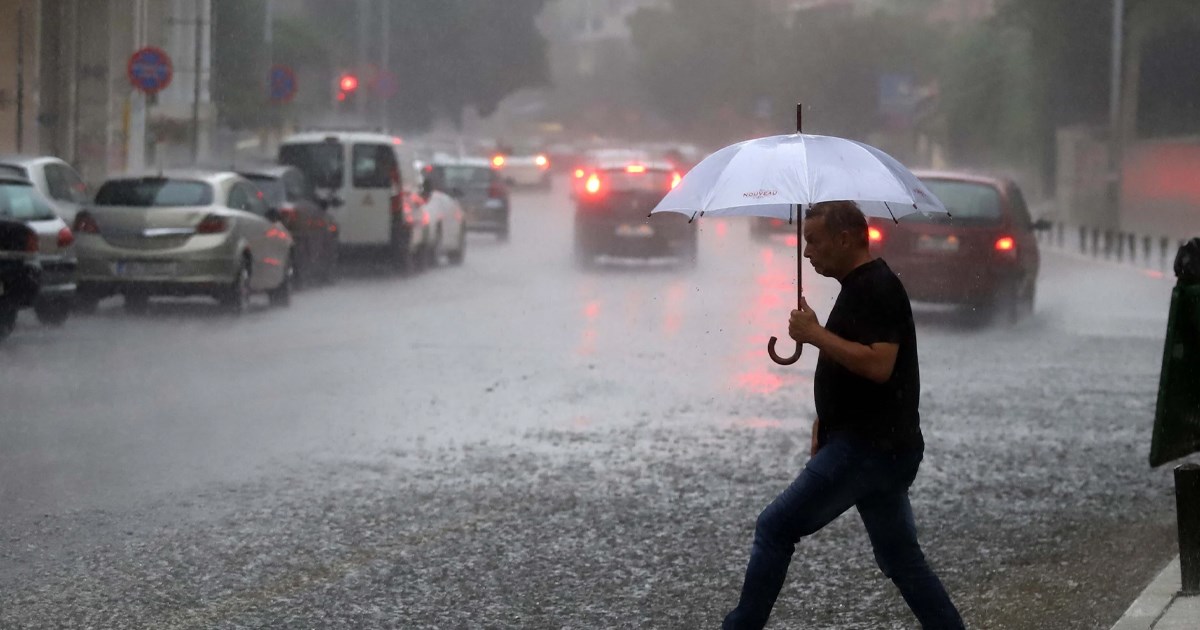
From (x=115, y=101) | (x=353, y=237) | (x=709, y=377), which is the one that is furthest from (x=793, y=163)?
(x=115, y=101)

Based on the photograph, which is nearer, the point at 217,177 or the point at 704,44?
the point at 217,177

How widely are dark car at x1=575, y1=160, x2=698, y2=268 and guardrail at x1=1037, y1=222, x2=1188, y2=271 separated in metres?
5.77

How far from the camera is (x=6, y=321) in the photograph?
17266 millimetres

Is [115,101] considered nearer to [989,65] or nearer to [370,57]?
[989,65]

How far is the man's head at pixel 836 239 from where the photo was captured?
19.0 ft

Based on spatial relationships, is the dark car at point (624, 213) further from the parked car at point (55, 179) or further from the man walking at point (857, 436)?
the man walking at point (857, 436)

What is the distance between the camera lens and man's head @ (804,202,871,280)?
5797 millimetres

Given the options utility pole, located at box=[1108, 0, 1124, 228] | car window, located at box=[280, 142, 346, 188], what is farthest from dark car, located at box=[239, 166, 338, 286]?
utility pole, located at box=[1108, 0, 1124, 228]

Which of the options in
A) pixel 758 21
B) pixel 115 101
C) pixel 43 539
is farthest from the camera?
pixel 758 21

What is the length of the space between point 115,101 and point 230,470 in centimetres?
3072

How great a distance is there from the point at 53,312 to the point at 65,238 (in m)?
1.27

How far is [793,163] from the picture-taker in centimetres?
614

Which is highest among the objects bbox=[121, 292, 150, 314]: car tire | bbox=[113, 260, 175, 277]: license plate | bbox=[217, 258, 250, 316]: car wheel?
bbox=[113, 260, 175, 277]: license plate

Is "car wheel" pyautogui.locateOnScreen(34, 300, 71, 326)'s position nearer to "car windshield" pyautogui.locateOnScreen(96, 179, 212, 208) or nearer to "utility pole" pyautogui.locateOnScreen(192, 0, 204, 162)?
"car windshield" pyautogui.locateOnScreen(96, 179, 212, 208)
